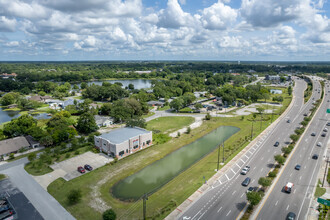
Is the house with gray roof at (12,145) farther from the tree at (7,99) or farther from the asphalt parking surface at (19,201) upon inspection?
the tree at (7,99)

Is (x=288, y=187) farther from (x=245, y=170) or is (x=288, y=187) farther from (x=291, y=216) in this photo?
(x=245, y=170)

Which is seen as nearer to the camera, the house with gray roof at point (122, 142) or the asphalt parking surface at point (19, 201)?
the asphalt parking surface at point (19, 201)

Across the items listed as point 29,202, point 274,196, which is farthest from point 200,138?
point 29,202

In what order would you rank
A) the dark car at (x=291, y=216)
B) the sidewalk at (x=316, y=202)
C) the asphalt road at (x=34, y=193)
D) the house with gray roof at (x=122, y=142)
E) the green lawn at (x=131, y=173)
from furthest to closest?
the house with gray roof at (x=122, y=142) < the green lawn at (x=131, y=173) < the asphalt road at (x=34, y=193) < the sidewalk at (x=316, y=202) < the dark car at (x=291, y=216)

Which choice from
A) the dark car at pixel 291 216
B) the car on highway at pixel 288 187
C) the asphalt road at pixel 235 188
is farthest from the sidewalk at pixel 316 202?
the asphalt road at pixel 235 188

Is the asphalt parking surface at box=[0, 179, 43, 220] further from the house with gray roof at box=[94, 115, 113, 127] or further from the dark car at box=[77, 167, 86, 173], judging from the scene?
the house with gray roof at box=[94, 115, 113, 127]

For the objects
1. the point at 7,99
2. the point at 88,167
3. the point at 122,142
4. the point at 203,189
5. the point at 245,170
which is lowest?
the point at 203,189

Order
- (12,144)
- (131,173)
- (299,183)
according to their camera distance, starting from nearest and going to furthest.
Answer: (299,183) → (131,173) → (12,144)

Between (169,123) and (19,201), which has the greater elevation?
(169,123)

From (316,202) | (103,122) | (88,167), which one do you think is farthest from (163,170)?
(103,122)
